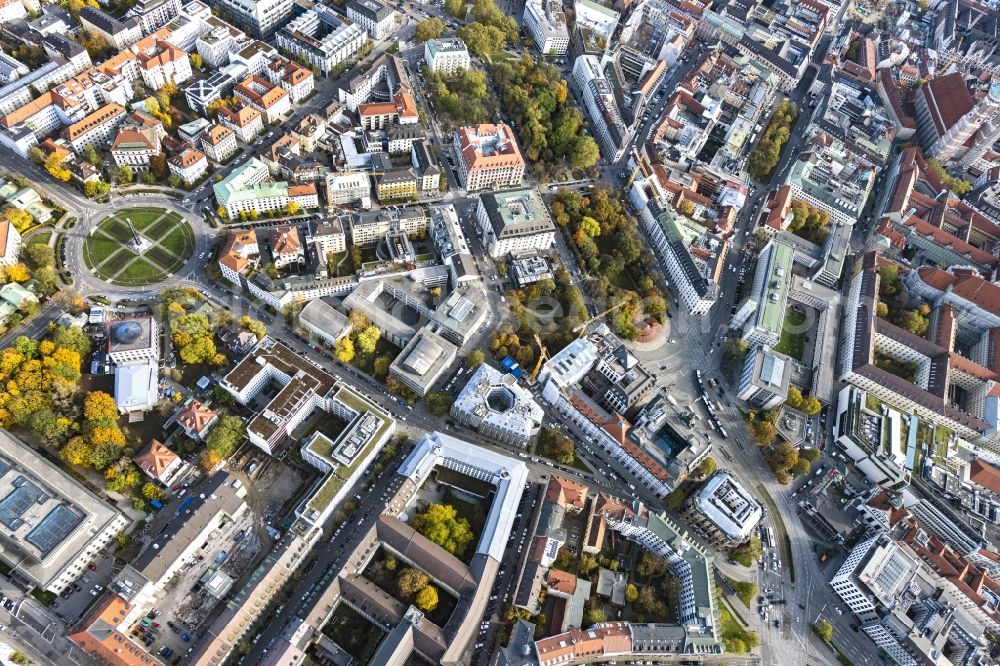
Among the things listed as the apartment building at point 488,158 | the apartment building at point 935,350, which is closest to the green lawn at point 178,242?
the apartment building at point 488,158

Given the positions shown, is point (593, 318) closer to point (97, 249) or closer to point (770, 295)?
point (770, 295)

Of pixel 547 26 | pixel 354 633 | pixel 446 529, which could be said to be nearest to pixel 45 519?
pixel 354 633

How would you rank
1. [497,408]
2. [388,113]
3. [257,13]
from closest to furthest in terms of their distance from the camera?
[497,408]
[388,113]
[257,13]

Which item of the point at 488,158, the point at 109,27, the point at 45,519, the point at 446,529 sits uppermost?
the point at 109,27

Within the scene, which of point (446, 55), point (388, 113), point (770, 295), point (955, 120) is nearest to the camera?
point (770, 295)

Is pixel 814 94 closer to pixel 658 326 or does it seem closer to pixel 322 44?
pixel 658 326

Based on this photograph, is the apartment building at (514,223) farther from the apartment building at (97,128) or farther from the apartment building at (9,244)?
the apartment building at (9,244)

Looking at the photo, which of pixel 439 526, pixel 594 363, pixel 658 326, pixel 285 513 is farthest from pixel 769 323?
pixel 285 513
